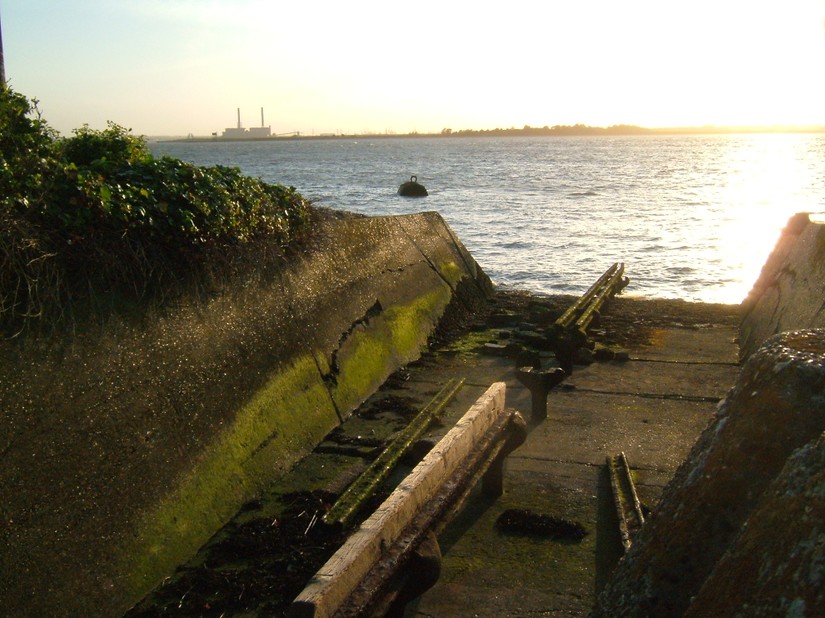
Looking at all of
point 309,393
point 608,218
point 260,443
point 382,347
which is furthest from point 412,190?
point 260,443

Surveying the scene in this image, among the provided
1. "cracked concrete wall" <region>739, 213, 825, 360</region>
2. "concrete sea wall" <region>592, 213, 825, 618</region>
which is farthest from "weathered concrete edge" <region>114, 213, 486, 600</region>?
"cracked concrete wall" <region>739, 213, 825, 360</region>

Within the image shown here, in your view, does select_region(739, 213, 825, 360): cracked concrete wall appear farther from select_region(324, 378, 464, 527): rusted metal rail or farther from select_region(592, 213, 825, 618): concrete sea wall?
select_region(592, 213, 825, 618): concrete sea wall

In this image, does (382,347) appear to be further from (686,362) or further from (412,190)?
(412,190)

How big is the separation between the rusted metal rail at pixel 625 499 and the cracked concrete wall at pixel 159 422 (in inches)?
86.6

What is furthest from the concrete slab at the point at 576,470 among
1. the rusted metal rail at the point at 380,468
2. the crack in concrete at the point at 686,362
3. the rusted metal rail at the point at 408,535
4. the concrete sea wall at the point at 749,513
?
the concrete sea wall at the point at 749,513

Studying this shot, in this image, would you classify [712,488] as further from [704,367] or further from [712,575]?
[704,367]

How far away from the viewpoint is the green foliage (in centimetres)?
466

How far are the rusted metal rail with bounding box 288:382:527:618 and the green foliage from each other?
208 centimetres

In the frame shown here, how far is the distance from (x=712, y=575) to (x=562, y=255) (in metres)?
23.8

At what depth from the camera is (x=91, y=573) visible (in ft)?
13.6

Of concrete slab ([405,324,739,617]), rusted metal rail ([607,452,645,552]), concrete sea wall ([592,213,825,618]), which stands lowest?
concrete slab ([405,324,739,617])

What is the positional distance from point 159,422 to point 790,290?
6.65m

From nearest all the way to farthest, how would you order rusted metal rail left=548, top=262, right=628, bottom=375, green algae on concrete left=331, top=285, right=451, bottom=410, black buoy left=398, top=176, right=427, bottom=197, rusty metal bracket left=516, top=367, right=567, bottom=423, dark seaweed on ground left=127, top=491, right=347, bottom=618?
dark seaweed on ground left=127, top=491, right=347, bottom=618 < rusty metal bracket left=516, top=367, right=567, bottom=423 < green algae on concrete left=331, top=285, right=451, bottom=410 < rusted metal rail left=548, top=262, right=628, bottom=375 < black buoy left=398, top=176, right=427, bottom=197

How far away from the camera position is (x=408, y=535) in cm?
400
